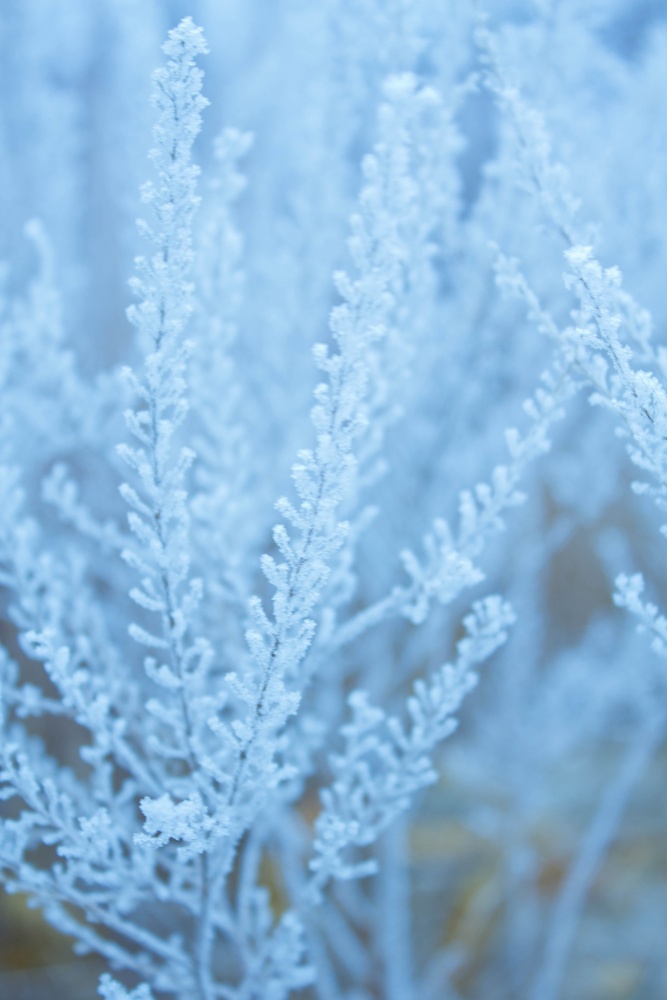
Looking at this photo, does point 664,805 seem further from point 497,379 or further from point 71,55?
point 71,55

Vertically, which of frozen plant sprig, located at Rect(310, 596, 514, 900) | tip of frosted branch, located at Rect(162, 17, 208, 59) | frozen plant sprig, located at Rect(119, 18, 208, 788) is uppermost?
tip of frosted branch, located at Rect(162, 17, 208, 59)

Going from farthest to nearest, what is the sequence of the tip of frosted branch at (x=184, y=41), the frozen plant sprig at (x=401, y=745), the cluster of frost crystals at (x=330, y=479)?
the frozen plant sprig at (x=401, y=745) → the cluster of frost crystals at (x=330, y=479) → the tip of frosted branch at (x=184, y=41)

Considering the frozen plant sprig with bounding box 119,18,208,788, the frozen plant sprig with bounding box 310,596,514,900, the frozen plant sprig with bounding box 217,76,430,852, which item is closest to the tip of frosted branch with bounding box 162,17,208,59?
the frozen plant sprig with bounding box 119,18,208,788

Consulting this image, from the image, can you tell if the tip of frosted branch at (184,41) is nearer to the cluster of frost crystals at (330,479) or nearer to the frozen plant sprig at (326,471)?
the cluster of frost crystals at (330,479)

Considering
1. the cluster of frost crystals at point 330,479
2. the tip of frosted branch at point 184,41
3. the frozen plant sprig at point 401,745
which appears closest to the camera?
the tip of frosted branch at point 184,41

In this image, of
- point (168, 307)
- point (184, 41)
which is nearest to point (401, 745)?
point (168, 307)

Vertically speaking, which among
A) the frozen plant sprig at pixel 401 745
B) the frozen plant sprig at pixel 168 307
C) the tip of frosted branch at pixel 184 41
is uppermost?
the tip of frosted branch at pixel 184 41

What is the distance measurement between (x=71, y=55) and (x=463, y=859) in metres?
3.72

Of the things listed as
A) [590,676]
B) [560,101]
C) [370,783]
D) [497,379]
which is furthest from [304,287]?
[590,676]

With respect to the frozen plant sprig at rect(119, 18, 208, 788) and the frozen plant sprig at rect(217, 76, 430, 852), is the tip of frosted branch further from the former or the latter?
the frozen plant sprig at rect(217, 76, 430, 852)

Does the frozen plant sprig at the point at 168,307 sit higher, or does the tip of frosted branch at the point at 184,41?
the tip of frosted branch at the point at 184,41

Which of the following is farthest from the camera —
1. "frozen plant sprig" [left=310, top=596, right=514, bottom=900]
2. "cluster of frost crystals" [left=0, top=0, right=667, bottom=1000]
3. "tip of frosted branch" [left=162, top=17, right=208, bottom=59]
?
"frozen plant sprig" [left=310, top=596, right=514, bottom=900]

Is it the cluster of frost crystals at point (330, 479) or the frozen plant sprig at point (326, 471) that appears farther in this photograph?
the cluster of frost crystals at point (330, 479)

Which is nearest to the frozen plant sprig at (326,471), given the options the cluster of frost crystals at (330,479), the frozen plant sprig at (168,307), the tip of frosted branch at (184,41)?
the cluster of frost crystals at (330,479)
